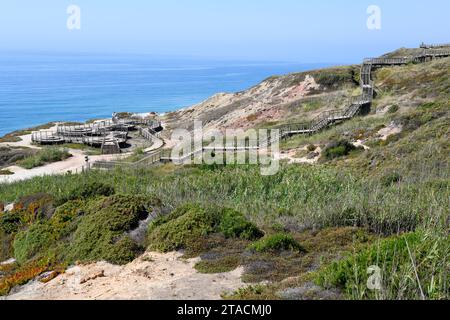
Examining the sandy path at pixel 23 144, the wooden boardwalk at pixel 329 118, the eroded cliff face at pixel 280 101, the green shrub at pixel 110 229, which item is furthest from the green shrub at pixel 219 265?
the sandy path at pixel 23 144

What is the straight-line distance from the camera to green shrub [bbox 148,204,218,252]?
12.1m

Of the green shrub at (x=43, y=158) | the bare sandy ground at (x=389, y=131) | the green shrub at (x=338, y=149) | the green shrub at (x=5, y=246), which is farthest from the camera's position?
the green shrub at (x=43, y=158)

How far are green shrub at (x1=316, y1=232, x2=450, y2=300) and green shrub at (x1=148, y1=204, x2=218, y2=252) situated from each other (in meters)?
4.32

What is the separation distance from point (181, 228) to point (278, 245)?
259cm

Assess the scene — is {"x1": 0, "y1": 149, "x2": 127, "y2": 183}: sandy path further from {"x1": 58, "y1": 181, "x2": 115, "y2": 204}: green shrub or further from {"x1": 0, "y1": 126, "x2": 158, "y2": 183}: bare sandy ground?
{"x1": 58, "y1": 181, "x2": 115, "y2": 204}: green shrub

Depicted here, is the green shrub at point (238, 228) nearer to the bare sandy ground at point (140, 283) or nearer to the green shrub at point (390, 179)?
the bare sandy ground at point (140, 283)

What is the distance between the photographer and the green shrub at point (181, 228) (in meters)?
12.1

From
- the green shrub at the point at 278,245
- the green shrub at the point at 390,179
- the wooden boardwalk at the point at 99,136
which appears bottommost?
the wooden boardwalk at the point at 99,136

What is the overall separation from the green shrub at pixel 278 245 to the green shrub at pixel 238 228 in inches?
35.8

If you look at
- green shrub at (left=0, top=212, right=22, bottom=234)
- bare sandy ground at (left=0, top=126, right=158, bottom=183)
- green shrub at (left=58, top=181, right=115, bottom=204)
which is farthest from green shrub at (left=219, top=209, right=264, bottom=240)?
bare sandy ground at (left=0, top=126, right=158, bottom=183)

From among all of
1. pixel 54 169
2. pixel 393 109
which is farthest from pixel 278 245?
pixel 393 109

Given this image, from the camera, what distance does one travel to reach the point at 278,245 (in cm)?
1133

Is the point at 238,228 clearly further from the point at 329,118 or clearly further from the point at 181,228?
the point at 329,118
